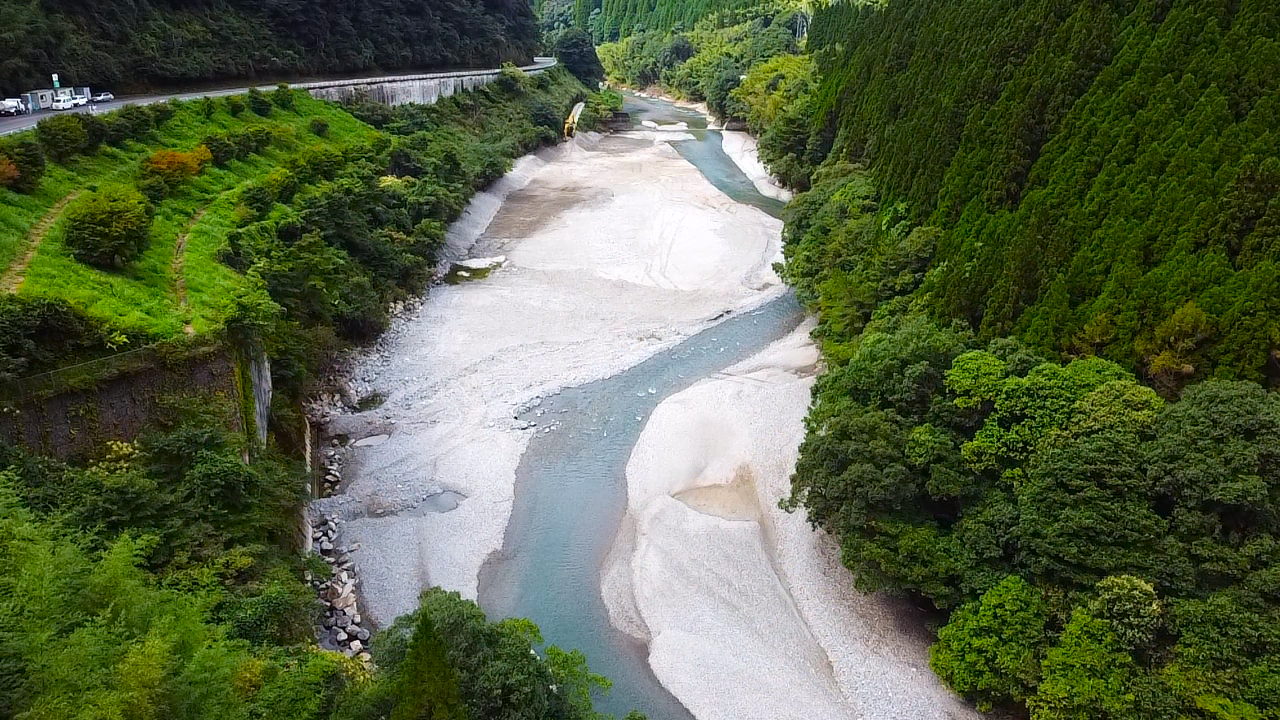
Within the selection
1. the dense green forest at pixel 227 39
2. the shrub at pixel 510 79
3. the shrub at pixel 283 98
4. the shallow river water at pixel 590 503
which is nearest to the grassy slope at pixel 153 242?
the dense green forest at pixel 227 39

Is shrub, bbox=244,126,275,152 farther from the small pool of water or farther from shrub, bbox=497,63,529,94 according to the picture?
shrub, bbox=497,63,529,94

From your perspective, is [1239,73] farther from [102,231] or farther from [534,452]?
[102,231]

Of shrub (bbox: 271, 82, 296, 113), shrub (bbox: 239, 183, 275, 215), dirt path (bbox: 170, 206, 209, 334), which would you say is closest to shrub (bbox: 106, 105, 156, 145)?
shrub (bbox: 239, 183, 275, 215)

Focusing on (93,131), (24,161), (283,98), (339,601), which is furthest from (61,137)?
(339,601)

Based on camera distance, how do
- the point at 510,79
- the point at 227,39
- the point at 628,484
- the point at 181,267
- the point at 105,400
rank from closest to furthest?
the point at 105,400
the point at 181,267
the point at 628,484
the point at 227,39
the point at 510,79

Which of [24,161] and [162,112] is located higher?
[162,112]

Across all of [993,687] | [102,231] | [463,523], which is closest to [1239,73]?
[993,687]

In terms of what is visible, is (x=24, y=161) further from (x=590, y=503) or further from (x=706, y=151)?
(x=706, y=151)
